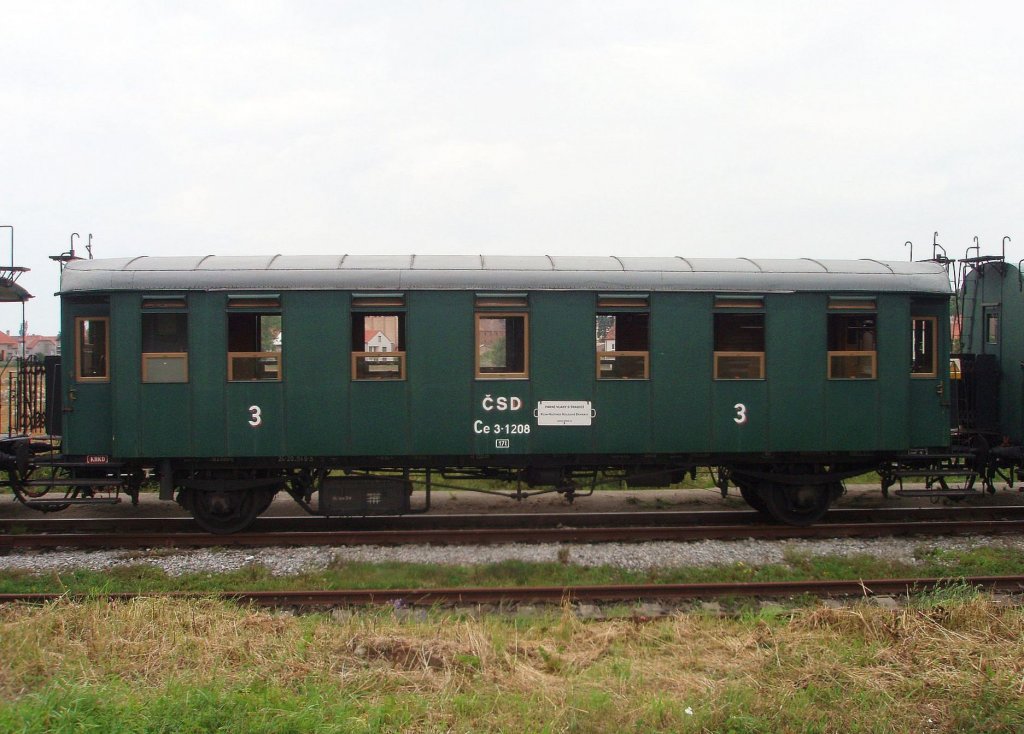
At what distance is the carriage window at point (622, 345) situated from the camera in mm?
9844

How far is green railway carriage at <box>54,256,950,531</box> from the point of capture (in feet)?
31.3

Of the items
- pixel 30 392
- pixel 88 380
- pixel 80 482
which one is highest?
pixel 88 380

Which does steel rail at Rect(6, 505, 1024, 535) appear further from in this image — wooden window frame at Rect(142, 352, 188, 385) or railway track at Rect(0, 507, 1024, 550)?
wooden window frame at Rect(142, 352, 188, 385)

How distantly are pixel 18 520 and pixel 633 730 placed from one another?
960 cm

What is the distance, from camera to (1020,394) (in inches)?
440

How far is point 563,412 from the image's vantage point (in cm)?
973

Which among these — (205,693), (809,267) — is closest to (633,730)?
(205,693)

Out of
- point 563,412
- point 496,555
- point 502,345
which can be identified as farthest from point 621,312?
point 496,555

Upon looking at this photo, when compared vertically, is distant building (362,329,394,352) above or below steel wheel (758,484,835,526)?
above

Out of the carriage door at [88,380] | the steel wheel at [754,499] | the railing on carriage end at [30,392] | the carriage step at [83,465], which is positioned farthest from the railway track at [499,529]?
the railing on carriage end at [30,392]

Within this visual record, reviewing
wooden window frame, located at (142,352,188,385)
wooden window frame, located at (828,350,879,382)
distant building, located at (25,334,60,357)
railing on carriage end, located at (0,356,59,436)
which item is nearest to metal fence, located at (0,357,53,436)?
railing on carriage end, located at (0,356,59,436)

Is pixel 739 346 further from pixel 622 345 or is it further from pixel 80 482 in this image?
pixel 80 482

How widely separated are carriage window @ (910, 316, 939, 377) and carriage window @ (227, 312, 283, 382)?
29.0ft

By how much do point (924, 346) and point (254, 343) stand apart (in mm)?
9376
